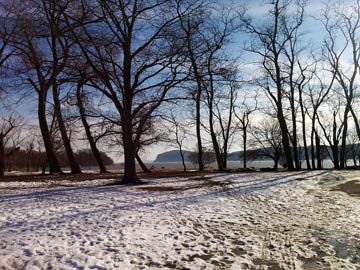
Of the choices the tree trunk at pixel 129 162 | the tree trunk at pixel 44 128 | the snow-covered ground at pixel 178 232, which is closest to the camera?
the snow-covered ground at pixel 178 232

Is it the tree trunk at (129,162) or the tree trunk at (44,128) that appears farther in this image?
the tree trunk at (44,128)

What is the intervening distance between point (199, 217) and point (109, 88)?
8930 mm

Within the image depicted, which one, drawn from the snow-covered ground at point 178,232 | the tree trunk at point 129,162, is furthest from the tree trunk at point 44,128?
the snow-covered ground at point 178,232

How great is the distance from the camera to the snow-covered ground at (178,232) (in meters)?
3.90

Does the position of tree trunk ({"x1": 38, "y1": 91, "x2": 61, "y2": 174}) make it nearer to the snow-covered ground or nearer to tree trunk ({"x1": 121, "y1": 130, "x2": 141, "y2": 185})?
tree trunk ({"x1": 121, "y1": 130, "x2": 141, "y2": 185})

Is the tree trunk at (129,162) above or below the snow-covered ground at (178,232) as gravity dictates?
above

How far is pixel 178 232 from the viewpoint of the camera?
208 inches

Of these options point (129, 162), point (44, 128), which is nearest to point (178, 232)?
point (129, 162)

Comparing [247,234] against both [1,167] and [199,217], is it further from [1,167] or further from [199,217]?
[1,167]

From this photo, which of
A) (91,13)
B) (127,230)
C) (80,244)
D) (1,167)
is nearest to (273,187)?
(127,230)

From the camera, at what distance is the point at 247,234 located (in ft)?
17.1

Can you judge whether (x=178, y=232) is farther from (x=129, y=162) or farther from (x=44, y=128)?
(x=44, y=128)

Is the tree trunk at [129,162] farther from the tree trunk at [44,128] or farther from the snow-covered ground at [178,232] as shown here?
the tree trunk at [44,128]

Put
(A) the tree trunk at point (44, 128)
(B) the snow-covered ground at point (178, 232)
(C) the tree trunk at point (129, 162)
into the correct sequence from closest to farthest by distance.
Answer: (B) the snow-covered ground at point (178, 232) < (C) the tree trunk at point (129, 162) < (A) the tree trunk at point (44, 128)
